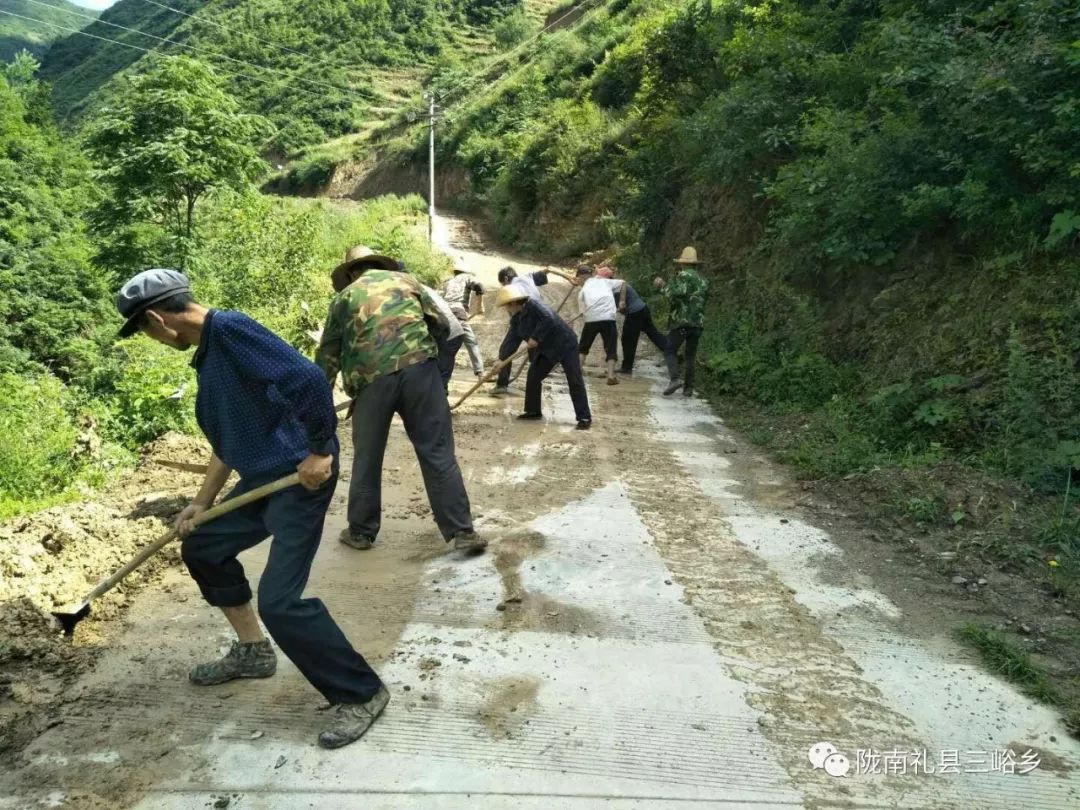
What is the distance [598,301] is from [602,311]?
0.14 meters

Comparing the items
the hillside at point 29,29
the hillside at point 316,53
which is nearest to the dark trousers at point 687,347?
the hillside at point 316,53

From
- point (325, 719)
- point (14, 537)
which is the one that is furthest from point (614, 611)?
point (14, 537)

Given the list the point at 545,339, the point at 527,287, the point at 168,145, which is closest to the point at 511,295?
the point at 545,339

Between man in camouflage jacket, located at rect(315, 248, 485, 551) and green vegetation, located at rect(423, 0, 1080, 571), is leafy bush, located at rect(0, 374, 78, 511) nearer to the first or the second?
man in camouflage jacket, located at rect(315, 248, 485, 551)

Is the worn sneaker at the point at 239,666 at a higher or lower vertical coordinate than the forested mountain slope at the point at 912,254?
lower

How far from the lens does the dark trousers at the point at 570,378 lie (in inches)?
287

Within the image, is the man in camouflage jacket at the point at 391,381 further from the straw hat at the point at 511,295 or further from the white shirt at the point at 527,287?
the white shirt at the point at 527,287

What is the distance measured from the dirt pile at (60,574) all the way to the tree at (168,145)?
11.1m

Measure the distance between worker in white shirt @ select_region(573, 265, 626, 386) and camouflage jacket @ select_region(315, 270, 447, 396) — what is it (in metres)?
5.40

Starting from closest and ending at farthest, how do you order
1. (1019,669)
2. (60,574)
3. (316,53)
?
(1019,669) < (60,574) < (316,53)

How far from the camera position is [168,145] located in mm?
14133

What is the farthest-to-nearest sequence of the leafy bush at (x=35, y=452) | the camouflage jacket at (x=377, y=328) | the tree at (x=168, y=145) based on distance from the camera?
the tree at (x=168, y=145) → the leafy bush at (x=35, y=452) → the camouflage jacket at (x=377, y=328)

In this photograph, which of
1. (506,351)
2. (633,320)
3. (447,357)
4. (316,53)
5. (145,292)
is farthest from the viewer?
(316,53)

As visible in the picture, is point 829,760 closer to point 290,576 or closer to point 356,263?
point 290,576
